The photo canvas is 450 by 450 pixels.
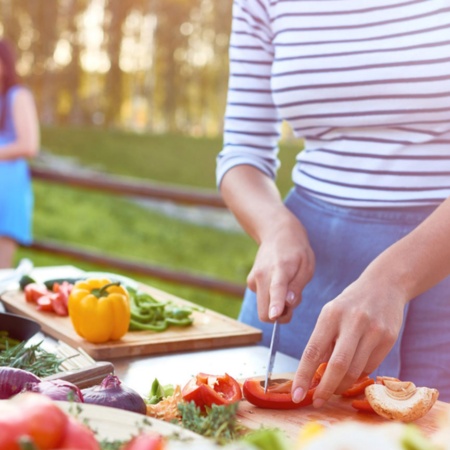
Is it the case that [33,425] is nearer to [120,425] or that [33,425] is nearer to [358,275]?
[120,425]

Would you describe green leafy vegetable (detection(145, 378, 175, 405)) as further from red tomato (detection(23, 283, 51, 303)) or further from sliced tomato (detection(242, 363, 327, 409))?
red tomato (detection(23, 283, 51, 303))

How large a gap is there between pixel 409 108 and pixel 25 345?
987mm

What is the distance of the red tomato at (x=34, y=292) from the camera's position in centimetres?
220

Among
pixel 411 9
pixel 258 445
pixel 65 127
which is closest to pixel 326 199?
pixel 411 9

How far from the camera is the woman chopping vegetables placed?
1.66 m

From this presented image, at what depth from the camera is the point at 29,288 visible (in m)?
2.22

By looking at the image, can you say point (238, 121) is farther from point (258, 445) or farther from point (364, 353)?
point (258, 445)

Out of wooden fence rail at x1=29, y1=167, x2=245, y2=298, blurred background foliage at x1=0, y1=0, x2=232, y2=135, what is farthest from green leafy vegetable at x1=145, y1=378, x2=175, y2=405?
blurred background foliage at x1=0, y1=0, x2=232, y2=135

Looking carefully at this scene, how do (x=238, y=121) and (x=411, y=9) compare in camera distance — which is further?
(x=238, y=121)

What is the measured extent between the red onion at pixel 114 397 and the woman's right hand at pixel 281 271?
1.15ft

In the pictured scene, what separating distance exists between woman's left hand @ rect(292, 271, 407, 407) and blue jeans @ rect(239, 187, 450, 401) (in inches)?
16.0

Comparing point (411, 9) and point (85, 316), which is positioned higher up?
point (411, 9)

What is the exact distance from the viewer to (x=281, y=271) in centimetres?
155

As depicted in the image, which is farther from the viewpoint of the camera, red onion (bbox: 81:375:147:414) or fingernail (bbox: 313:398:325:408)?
fingernail (bbox: 313:398:325:408)
